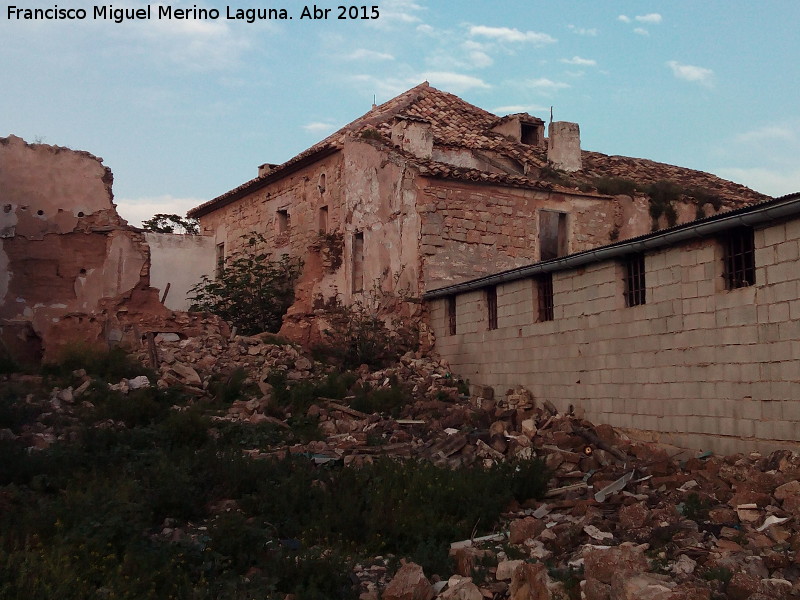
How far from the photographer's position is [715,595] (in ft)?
19.9

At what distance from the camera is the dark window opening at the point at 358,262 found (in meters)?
20.1

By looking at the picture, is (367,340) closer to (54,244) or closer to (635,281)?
(635,281)

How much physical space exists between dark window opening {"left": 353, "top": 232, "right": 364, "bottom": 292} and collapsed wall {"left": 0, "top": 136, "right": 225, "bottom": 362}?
431 centimetres

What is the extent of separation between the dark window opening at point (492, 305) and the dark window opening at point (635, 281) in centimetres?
378

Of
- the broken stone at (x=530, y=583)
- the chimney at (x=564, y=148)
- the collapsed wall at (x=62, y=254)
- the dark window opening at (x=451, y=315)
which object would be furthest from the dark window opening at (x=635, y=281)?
the chimney at (x=564, y=148)

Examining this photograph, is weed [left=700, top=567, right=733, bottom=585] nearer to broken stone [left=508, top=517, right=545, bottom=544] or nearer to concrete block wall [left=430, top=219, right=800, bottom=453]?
broken stone [left=508, top=517, right=545, bottom=544]

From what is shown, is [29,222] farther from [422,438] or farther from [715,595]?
[715,595]

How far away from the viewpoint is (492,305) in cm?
1541

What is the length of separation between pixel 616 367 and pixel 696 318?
1747mm

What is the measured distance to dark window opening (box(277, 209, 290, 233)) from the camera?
23.9 m

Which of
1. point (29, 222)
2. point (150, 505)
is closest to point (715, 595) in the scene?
point (150, 505)

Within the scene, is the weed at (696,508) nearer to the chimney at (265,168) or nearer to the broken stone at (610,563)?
the broken stone at (610,563)

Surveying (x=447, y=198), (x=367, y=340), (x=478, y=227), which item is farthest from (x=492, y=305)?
(x=447, y=198)

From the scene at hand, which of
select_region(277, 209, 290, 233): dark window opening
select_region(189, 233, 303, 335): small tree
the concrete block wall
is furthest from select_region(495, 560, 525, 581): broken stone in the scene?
select_region(277, 209, 290, 233): dark window opening
